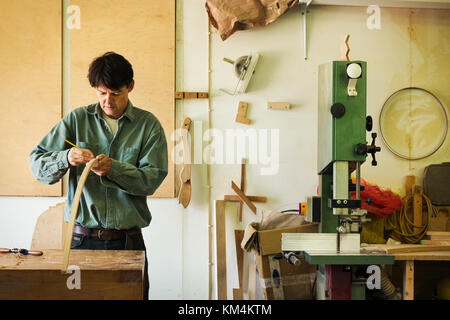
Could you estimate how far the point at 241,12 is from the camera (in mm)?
3238

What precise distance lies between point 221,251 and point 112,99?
1.59 m

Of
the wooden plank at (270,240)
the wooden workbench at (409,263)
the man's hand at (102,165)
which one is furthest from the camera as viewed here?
the wooden workbench at (409,263)

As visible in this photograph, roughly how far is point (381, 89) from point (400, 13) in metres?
0.62

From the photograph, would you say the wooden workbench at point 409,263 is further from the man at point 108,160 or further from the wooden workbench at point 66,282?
the wooden workbench at point 66,282

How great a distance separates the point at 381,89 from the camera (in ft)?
11.4

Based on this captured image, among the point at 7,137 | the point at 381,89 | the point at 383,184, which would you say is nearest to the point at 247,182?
the point at 383,184

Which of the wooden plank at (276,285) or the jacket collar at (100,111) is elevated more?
the jacket collar at (100,111)

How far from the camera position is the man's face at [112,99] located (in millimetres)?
2071

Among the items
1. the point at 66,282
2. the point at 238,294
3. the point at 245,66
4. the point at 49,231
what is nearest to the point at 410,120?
the point at 245,66

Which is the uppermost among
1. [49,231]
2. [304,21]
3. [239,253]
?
[304,21]

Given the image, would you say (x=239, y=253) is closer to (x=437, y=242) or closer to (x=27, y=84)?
(x=437, y=242)

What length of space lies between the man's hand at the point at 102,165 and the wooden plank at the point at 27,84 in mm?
1521

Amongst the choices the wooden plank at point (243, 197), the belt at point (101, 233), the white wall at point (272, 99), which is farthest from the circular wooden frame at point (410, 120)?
the belt at point (101, 233)

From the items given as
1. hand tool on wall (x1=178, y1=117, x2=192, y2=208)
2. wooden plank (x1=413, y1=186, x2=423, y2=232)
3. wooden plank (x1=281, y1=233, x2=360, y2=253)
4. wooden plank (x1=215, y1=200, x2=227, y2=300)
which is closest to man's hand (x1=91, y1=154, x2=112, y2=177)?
wooden plank (x1=281, y1=233, x2=360, y2=253)
